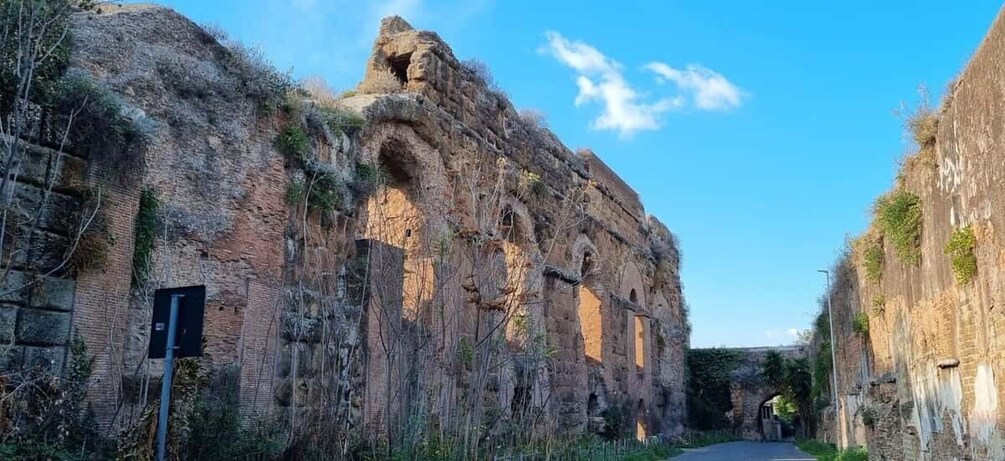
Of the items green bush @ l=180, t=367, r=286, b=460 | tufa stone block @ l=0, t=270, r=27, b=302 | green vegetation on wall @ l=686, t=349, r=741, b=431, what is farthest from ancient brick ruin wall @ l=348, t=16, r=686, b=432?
green vegetation on wall @ l=686, t=349, r=741, b=431

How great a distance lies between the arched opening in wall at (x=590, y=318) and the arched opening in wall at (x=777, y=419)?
19.0 meters

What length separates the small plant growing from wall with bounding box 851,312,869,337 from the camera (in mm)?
14523

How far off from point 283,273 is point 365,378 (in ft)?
5.42

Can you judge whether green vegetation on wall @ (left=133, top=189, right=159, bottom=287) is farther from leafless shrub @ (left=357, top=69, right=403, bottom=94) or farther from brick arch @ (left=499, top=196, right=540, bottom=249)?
brick arch @ (left=499, top=196, right=540, bottom=249)

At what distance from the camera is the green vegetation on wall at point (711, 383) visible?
34.2 metres

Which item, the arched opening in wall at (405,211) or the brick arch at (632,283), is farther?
the brick arch at (632,283)

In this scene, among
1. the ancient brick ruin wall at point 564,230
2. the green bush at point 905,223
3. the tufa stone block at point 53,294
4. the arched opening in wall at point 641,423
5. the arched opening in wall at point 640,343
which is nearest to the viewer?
the tufa stone block at point 53,294

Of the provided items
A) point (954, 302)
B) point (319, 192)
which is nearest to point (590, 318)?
point (954, 302)

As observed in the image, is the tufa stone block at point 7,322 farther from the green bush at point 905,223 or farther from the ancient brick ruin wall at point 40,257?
the green bush at point 905,223

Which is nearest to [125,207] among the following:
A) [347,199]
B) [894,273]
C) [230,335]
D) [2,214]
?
[2,214]

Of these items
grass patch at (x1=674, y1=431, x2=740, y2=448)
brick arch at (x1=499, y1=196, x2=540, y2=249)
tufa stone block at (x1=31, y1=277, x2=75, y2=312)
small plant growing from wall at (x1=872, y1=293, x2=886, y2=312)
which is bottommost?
grass patch at (x1=674, y1=431, x2=740, y2=448)

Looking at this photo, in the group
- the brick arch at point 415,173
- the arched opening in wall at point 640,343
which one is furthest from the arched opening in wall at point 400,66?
the arched opening in wall at point 640,343

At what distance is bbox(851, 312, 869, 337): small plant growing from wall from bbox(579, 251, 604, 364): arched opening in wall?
19.8ft

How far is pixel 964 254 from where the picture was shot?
786 centimetres
